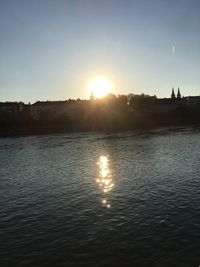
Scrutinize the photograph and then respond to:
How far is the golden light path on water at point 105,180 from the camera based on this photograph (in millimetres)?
32469

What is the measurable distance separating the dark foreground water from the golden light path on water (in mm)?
83

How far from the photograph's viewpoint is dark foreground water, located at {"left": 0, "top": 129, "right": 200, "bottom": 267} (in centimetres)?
2020

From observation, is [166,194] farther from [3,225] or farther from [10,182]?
[10,182]

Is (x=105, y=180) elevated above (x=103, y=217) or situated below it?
above

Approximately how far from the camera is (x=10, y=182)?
4197 centimetres

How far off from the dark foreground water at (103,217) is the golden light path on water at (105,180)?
83 millimetres

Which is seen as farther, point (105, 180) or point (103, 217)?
point (105, 180)

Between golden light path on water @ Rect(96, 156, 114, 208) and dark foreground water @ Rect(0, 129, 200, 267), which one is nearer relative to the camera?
dark foreground water @ Rect(0, 129, 200, 267)

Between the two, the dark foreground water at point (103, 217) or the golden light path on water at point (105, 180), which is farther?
the golden light path on water at point (105, 180)

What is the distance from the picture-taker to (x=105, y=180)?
40531 millimetres

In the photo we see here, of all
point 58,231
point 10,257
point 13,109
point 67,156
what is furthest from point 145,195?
point 13,109

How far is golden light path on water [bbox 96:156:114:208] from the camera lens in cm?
3247

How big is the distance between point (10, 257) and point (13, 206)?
34.0 feet

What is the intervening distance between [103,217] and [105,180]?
1388 centimetres
